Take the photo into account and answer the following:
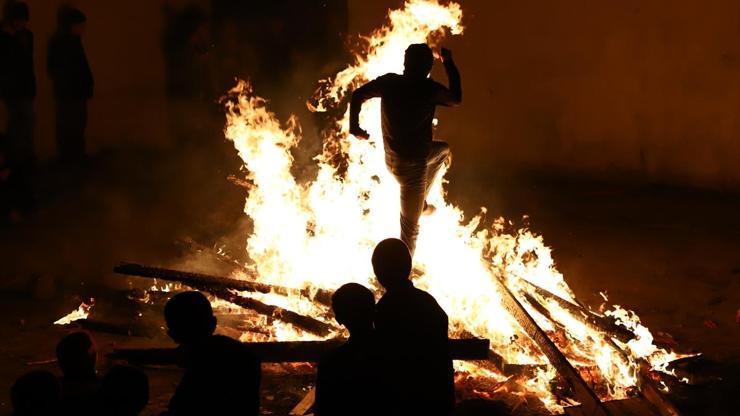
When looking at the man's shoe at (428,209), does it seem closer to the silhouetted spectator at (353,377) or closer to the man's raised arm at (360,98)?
the man's raised arm at (360,98)

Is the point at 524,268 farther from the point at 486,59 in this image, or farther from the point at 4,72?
the point at 4,72

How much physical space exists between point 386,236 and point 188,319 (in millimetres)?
4521

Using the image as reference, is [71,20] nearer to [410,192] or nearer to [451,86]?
[410,192]

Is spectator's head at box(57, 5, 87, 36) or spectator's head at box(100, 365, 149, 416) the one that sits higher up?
spectator's head at box(57, 5, 87, 36)

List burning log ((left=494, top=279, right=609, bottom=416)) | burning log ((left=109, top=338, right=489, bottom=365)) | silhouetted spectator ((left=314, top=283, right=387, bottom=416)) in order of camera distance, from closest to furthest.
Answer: silhouetted spectator ((left=314, top=283, right=387, bottom=416)), burning log ((left=494, top=279, right=609, bottom=416)), burning log ((left=109, top=338, right=489, bottom=365))

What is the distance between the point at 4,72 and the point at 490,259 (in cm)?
780

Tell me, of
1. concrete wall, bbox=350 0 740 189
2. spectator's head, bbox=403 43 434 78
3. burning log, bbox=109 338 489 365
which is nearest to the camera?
burning log, bbox=109 338 489 365

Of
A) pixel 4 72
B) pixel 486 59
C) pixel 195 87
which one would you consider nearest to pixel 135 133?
pixel 195 87

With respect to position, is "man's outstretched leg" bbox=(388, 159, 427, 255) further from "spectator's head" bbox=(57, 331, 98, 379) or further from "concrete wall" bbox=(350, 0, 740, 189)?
"concrete wall" bbox=(350, 0, 740, 189)

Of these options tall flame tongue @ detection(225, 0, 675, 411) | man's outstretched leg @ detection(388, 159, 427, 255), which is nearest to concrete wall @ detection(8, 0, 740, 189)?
tall flame tongue @ detection(225, 0, 675, 411)

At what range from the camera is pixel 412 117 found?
6801 millimetres

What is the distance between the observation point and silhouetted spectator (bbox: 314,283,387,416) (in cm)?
358

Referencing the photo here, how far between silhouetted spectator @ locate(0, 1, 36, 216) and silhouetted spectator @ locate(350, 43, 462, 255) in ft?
19.8

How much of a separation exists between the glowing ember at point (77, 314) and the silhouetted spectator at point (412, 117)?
3229mm
